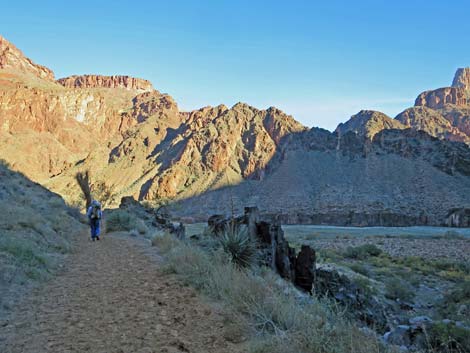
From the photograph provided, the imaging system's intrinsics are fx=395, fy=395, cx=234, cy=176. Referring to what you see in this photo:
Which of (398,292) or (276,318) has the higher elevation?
(276,318)

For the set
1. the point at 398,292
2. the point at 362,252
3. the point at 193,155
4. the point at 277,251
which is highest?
the point at 193,155

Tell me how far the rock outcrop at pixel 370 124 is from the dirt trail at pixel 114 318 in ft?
388

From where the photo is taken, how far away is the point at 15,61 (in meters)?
177

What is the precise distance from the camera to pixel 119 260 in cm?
1070

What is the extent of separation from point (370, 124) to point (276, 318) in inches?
6206

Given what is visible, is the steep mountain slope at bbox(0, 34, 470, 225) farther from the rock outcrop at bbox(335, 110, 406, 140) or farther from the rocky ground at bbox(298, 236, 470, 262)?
the rocky ground at bbox(298, 236, 470, 262)

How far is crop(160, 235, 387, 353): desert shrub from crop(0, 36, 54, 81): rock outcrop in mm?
195318

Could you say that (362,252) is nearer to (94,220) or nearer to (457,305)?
(457,305)

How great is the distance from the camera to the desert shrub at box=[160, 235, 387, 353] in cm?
404

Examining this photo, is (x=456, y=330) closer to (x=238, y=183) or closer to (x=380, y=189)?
(x=380, y=189)

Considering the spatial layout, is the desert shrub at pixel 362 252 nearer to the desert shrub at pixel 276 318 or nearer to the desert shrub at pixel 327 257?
the desert shrub at pixel 327 257

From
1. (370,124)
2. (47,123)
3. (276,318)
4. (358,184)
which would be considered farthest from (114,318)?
(370,124)

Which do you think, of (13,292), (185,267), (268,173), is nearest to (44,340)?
(13,292)

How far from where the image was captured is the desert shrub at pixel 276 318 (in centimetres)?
404
